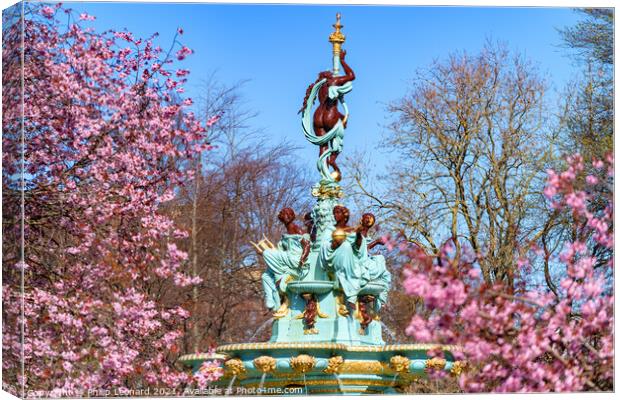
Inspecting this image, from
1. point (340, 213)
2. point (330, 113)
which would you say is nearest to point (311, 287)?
point (340, 213)

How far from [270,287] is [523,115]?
8.36m

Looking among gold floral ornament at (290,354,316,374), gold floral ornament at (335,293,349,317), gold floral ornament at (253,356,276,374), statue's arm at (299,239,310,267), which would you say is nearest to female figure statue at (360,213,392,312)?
gold floral ornament at (335,293,349,317)

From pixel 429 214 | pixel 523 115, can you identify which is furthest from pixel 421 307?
pixel 523 115

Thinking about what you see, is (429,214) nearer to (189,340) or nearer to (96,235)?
(189,340)

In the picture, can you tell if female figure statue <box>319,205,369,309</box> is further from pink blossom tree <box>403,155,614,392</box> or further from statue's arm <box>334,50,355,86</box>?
pink blossom tree <box>403,155,614,392</box>

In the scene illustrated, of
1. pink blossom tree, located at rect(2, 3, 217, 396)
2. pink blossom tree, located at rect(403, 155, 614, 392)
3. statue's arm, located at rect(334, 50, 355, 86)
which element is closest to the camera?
pink blossom tree, located at rect(403, 155, 614, 392)

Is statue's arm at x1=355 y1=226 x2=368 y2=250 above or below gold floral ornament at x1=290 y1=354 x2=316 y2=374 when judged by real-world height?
above

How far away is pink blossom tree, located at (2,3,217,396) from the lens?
1397 centimetres

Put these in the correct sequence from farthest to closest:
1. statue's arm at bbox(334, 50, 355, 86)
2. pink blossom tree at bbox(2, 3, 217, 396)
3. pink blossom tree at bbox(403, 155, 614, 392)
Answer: statue's arm at bbox(334, 50, 355, 86) < pink blossom tree at bbox(2, 3, 217, 396) < pink blossom tree at bbox(403, 155, 614, 392)

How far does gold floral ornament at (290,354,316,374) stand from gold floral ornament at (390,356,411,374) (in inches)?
32.1

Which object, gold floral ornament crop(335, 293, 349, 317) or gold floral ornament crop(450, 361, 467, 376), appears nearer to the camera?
gold floral ornament crop(450, 361, 467, 376)

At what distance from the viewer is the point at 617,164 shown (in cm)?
1484

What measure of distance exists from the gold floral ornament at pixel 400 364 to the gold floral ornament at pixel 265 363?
1.14 metres

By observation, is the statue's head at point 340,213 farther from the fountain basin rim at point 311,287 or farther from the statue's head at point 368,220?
the fountain basin rim at point 311,287
